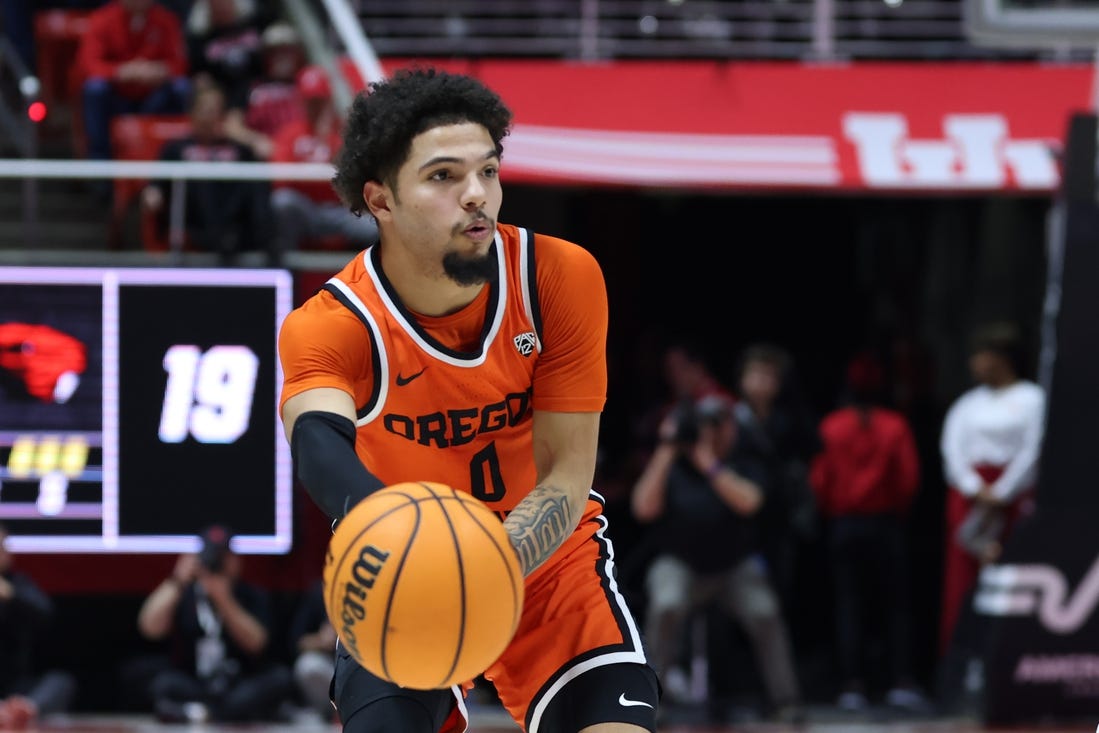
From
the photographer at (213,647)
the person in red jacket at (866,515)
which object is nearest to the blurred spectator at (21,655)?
the photographer at (213,647)

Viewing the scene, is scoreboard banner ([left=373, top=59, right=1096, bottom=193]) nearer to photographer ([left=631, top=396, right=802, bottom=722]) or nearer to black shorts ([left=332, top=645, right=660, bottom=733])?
photographer ([left=631, top=396, right=802, bottom=722])

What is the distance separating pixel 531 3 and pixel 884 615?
5.07 metres

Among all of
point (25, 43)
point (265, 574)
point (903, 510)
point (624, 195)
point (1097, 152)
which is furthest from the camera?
point (624, 195)

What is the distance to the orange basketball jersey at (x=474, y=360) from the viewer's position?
4078 millimetres

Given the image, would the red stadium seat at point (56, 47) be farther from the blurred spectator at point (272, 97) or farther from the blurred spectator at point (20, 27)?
the blurred spectator at point (272, 97)

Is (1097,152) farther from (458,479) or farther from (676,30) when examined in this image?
(458,479)

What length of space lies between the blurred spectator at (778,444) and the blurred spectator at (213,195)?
9.30 ft

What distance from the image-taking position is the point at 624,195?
13125 mm

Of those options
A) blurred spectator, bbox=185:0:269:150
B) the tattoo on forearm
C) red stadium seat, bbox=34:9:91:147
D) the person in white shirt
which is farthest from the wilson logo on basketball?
red stadium seat, bbox=34:9:91:147

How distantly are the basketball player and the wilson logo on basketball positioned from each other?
30 cm

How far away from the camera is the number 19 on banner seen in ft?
28.6

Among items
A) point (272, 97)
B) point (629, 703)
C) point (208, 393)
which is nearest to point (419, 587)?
point (629, 703)

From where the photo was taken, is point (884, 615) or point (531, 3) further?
point (531, 3)

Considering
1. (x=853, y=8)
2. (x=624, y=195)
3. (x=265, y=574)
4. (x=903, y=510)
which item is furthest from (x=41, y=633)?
(x=853, y=8)
